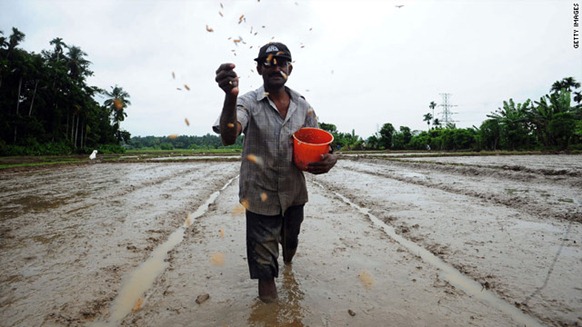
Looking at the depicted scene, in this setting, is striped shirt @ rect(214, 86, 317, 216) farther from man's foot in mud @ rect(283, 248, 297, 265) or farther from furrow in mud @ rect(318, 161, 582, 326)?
furrow in mud @ rect(318, 161, 582, 326)

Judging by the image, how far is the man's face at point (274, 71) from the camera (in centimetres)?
232

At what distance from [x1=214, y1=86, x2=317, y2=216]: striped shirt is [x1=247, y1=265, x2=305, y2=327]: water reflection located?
0.67m

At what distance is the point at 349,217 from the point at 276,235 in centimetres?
307

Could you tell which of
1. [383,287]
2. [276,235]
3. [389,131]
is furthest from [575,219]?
[389,131]

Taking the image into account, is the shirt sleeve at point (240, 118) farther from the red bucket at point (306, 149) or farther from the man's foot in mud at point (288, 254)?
the man's foot in mud at point (288, 254)

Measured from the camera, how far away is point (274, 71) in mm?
2340

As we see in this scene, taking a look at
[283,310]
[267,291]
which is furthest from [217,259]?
[283,310]

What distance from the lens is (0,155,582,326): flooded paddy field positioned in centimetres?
220

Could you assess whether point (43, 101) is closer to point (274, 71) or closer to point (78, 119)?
point (78, 119)

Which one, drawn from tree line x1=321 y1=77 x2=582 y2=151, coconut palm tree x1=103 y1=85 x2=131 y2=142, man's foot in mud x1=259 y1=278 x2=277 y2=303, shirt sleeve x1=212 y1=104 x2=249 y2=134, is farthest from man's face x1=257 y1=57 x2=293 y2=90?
coconut palm tree x1=103 y1=85 x2=131 y2=142

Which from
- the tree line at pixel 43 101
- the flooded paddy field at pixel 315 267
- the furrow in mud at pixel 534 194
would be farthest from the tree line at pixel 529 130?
the tree line at pixel 43 101

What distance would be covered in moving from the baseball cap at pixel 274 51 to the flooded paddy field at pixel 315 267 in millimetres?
1812

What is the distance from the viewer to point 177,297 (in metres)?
2.47

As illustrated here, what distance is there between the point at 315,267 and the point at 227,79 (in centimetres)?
203
